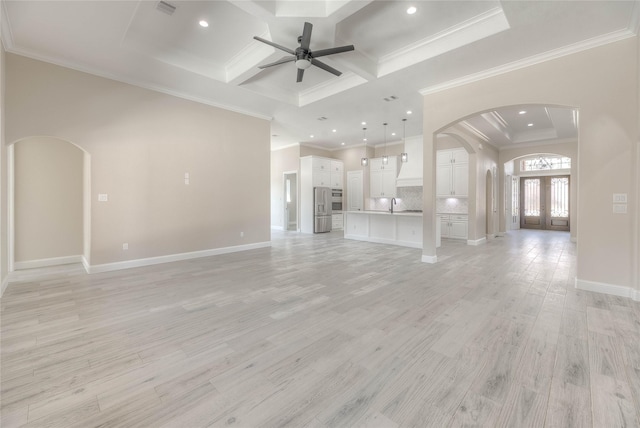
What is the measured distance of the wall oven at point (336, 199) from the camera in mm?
10623

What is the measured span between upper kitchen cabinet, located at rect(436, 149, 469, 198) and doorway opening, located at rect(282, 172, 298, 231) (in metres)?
5.23

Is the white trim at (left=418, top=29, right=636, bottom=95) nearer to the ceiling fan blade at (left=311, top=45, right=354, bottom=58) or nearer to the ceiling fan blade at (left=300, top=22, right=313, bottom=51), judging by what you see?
the ceiling fan blade at (left=311, top=45, right=354, bottom=58)

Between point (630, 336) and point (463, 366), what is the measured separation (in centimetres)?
177

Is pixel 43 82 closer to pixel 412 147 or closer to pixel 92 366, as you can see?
pixel 92 366

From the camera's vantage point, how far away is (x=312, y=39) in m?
3.80

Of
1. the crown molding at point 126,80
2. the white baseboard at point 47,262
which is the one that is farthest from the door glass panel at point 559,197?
the white baseboard at point 47,262

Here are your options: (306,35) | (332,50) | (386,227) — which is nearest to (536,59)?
(332,50)

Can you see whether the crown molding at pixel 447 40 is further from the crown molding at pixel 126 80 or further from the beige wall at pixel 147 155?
the beige wall at pixel 147 155

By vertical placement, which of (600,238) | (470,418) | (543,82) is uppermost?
(543,82)

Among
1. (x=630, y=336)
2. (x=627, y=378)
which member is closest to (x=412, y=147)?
(x=630, y=336)

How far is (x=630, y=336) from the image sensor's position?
244 centimetres

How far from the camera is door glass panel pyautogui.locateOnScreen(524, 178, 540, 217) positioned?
11695 millimetres

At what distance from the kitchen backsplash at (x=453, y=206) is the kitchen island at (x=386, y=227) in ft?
5.85

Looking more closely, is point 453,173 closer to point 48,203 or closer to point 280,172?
point 280,172
